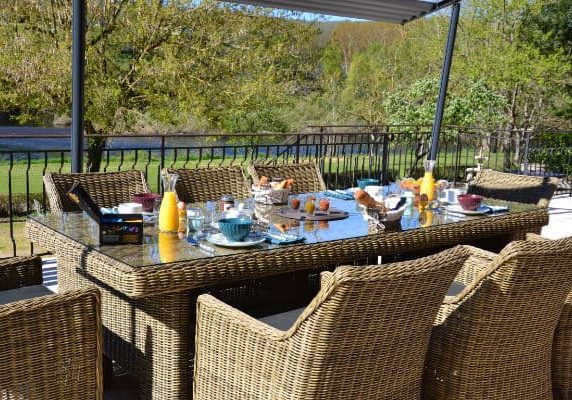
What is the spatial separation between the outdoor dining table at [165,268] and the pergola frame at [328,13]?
1003 mm

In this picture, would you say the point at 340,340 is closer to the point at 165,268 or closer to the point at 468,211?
the point at 165,268

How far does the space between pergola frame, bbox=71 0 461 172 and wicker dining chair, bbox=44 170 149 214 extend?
14.9 inches

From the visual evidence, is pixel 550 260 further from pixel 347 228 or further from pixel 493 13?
pixel 493 13

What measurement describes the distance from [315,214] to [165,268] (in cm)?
105

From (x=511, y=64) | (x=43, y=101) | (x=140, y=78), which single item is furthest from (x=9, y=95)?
(x=511, y=64)

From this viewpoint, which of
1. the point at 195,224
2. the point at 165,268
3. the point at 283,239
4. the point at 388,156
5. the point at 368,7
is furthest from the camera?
the point at 388,156

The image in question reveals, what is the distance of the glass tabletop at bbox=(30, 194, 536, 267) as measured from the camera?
7.11 feet

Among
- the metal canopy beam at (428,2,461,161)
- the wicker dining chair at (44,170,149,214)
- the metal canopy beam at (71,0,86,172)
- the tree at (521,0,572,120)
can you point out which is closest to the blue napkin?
the wicker dining chair at (44,170,149,214)

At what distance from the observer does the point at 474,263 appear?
110 inches

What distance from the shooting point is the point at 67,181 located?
314 centimetres

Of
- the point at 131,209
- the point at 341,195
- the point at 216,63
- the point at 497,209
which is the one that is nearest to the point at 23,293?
the point at 131,209

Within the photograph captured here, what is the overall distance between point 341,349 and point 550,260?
0.74m

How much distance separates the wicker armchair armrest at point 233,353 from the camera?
1.93 m

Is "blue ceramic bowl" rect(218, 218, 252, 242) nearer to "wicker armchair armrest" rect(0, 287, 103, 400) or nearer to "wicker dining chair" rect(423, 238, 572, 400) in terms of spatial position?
"wicker armchair armrest" rect(0, 287, 103, 400)
